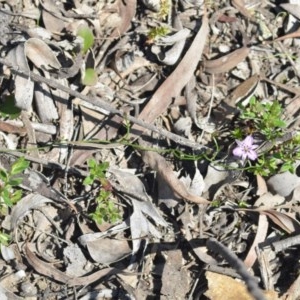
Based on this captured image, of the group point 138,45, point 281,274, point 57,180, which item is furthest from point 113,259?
point 138,45

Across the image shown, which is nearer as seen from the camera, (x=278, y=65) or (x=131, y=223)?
(x=131, y=223)

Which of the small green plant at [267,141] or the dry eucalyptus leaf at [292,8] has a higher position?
the dry eucalyptus leaf at [292,8]

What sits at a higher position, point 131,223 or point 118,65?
point 118,65

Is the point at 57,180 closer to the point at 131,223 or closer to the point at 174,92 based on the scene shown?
the point at 131,223

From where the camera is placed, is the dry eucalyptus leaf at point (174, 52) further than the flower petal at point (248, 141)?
Yes

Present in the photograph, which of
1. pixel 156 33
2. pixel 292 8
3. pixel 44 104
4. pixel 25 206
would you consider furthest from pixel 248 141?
pixel 25 206

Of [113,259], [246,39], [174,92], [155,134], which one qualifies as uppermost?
[246,39]

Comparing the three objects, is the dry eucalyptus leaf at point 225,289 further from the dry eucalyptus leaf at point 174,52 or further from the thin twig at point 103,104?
the dry eucalyptus leaf at point 174,52

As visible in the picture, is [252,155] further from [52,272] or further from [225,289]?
[52,272]

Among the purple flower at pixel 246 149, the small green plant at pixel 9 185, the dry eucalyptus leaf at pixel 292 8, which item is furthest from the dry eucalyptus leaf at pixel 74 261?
the dry eucalyptus leaf at pixel 292 8
